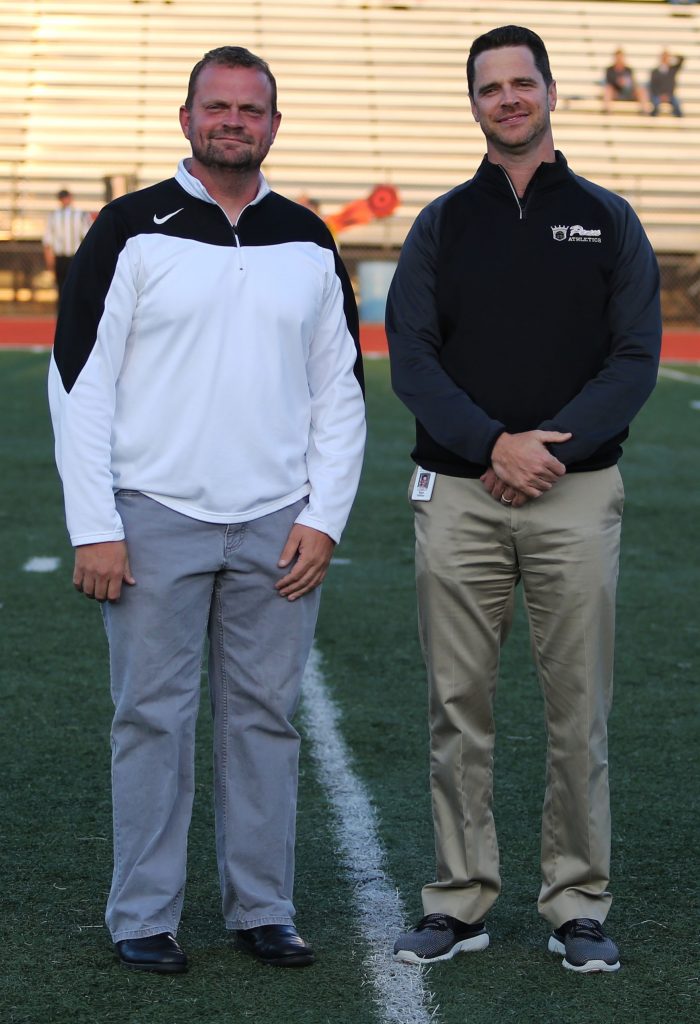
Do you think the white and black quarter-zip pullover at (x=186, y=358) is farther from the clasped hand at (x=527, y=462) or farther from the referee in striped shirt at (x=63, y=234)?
the referee in striped shirt at (x=63, y=234)

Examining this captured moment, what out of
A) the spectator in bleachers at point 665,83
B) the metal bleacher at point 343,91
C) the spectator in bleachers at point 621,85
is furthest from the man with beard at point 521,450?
the spectator in bleachers at point 665,83

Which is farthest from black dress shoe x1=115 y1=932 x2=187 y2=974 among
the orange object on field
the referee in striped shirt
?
the orange object on field

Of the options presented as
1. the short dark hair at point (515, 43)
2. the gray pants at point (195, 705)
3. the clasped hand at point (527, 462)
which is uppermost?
the short dark hair at point (515, 43)

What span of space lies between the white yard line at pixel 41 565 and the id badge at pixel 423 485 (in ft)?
13.6

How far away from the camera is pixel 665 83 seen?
27094 mm

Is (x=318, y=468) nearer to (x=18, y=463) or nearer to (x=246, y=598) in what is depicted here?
(x=246, y=598)

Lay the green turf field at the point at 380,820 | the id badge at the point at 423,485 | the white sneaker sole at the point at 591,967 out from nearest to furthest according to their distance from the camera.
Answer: the green turf field at the point at 380,820, the white sneaker sole at the point at 591,967, the id badge at the point at 423,485

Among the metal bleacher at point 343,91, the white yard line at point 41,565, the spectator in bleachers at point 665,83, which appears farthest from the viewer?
the spectator in bleachers at point 665,83

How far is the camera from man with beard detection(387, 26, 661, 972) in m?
3.09

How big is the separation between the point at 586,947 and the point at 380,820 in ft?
3.44

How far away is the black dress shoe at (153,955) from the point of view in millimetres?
3057

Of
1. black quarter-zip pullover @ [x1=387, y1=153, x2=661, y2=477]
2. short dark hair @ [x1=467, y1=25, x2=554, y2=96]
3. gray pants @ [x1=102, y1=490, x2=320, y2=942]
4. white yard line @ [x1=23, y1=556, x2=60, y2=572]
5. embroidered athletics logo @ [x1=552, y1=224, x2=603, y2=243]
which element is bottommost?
white yard line @ [x1=23, y1=556, x2=60, y2=572]

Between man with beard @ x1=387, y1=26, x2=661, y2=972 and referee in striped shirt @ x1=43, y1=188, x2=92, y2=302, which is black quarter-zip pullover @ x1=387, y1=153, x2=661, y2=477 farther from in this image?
referee in striped shirt @ x1=43, y1=188, x2=92, y2=302

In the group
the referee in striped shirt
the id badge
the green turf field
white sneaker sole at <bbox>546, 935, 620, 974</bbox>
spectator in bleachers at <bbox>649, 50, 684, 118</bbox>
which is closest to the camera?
the green turf field
